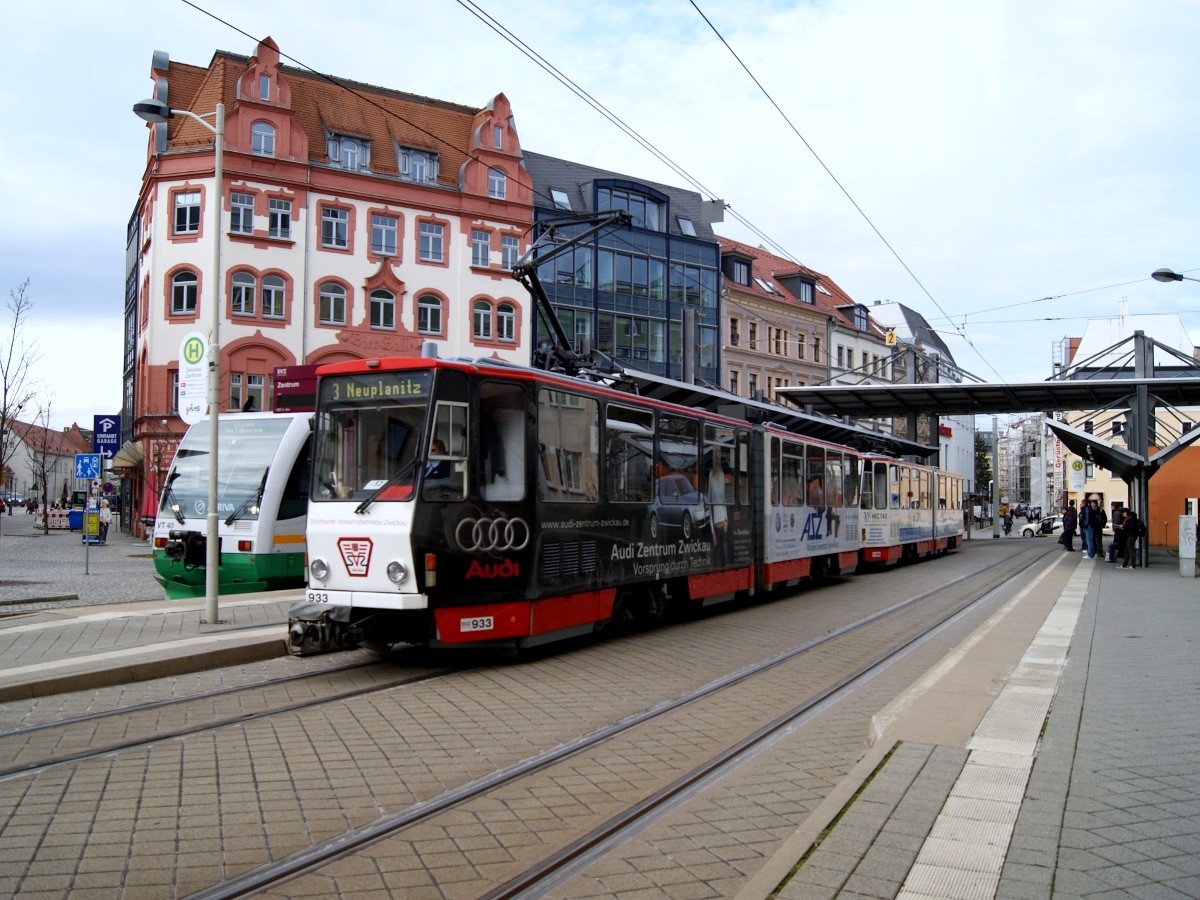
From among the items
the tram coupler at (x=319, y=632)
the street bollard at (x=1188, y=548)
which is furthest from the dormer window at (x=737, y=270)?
the tram coupler at (x=319, y=632)

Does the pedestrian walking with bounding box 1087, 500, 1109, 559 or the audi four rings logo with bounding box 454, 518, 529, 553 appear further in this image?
the pedestrian walking with bounding box 1087, 500, 1109, 559

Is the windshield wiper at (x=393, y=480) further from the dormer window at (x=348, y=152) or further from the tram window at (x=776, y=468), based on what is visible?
the dormer window at (x=348, y=152)

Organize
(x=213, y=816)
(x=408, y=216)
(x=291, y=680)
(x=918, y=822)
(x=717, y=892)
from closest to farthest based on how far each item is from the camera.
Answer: (x=717, y=892) → (x=918, y=822) → (x=213, y=816) → (x=291, y=680) → (x=408, y=216)

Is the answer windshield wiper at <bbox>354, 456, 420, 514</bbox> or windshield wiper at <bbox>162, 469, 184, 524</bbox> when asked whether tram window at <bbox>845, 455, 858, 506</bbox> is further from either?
windshield wiper at <bbox>354, 456, 420, 514</bbox>

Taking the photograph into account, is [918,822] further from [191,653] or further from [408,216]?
[408,216]

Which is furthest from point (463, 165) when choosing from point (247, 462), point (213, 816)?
point (213, 816)

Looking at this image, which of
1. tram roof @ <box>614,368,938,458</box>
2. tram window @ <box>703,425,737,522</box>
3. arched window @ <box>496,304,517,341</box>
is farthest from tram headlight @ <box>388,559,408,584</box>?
arched window @ <box>496,304,517,341</box>

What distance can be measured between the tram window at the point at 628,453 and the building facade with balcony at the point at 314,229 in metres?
26.8

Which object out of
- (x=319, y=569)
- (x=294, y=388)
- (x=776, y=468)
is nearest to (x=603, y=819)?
(x=319, y=569)

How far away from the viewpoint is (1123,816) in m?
5.05

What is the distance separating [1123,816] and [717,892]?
215 centimetres

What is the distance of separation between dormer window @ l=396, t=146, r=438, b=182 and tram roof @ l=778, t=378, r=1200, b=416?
16.7 metres

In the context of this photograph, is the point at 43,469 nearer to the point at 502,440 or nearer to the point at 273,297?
the point at 273,297

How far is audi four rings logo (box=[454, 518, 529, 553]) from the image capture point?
9.54 m
